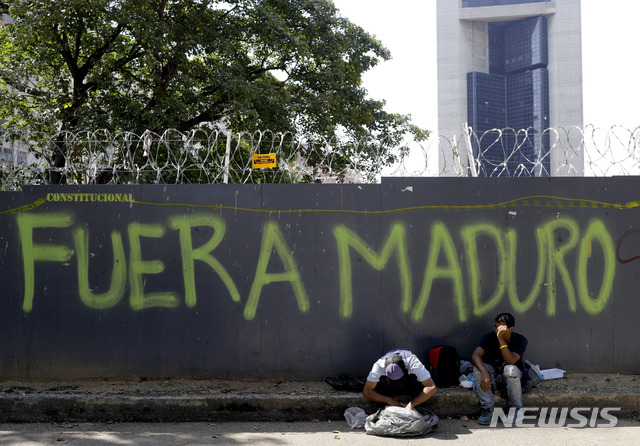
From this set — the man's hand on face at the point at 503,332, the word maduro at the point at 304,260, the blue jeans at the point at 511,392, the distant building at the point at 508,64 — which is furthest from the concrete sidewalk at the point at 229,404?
the distant building at the point at 508,64

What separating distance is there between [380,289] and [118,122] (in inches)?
351

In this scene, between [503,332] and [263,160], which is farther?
[263,160]

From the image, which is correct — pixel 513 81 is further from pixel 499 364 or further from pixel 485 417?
pixel 485 417

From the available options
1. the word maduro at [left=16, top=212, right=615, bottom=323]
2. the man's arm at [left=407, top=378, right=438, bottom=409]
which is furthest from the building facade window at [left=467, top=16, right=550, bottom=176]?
the man's arm at [left=407, top=378, right=438, bottom=409]

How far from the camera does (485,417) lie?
482cm

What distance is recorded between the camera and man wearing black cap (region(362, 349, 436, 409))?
4832 mm

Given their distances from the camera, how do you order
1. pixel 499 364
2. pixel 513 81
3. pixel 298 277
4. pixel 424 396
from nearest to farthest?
1. pixel 424 396
2. pixel 499 364
3. pixel 298 277
4. pixel 513 81

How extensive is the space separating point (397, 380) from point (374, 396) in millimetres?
238

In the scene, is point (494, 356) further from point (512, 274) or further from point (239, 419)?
point (239, 419)

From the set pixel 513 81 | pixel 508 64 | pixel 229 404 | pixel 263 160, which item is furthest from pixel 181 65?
pixel 508 64

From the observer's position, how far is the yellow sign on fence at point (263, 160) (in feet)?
17.9

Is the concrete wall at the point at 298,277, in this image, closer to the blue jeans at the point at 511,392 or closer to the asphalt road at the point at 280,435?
the blue jeans at the point at 511,392

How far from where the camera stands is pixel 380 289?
222 inches

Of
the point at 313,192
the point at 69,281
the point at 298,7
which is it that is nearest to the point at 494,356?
the point at 313,192
